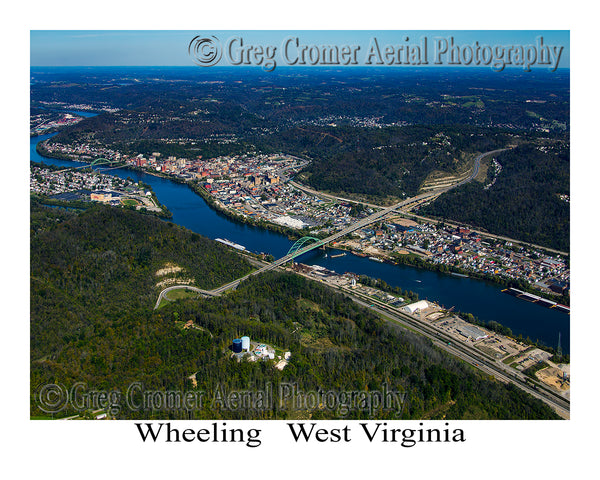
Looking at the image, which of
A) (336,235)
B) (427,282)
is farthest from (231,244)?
(427,282)

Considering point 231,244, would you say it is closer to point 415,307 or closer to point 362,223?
point 362,223

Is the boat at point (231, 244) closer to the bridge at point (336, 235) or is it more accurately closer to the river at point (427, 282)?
the river at point (427, 282)

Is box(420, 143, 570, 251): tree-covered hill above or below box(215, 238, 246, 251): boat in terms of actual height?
above

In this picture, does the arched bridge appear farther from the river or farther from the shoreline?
the shoreline

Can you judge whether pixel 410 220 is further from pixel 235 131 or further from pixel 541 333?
pixel 235 131

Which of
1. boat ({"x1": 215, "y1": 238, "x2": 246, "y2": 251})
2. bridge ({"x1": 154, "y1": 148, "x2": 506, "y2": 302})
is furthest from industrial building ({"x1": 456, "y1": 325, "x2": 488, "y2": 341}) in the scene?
boat ({"x1": 215, "y1": 238, "x2": 246, "y2": 251})

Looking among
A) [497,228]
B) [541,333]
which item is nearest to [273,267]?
[541,333]
